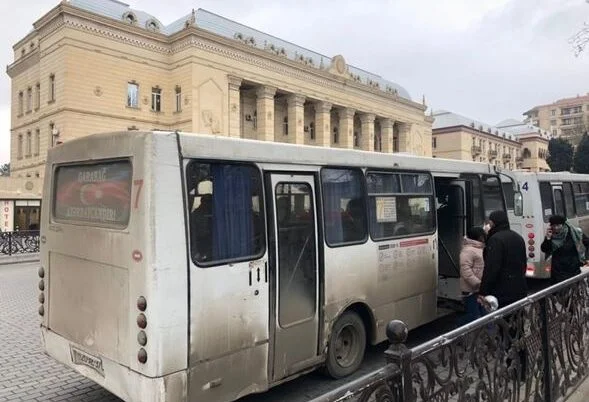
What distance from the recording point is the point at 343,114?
62.3 metres

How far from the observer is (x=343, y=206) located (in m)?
5.98

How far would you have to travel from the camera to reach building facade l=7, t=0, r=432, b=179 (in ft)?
138

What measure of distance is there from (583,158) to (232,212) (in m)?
66.3

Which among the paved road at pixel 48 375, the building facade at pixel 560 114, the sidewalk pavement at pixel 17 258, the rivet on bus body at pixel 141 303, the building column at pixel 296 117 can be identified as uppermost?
the building facade at pixel 560 114

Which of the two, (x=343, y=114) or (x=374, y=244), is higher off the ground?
(x=343, y=114)

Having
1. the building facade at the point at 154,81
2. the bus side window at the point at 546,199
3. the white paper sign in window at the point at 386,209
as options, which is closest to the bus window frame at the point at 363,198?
the white paper sign in window at the point at 386,209

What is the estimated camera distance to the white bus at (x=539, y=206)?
456 inches

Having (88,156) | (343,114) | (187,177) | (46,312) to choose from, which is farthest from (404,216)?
(343,114)

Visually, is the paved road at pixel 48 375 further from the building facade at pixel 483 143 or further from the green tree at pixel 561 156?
the building facade at pixel 483 143

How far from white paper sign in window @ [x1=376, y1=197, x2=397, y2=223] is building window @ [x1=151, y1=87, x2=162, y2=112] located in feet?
146

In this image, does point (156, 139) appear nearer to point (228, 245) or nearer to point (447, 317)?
point (228, 245)

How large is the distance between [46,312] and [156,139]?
255cm

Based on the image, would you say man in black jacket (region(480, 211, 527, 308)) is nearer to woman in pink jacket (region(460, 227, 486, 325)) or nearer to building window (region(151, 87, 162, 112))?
woman in pink jacket (region(460, 227, 486, 325))

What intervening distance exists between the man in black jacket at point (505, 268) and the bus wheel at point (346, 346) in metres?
1.63
